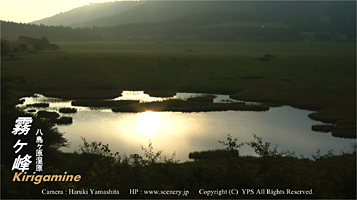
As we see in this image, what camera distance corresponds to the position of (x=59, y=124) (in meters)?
48.3

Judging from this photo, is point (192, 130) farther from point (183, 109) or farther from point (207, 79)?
point (207, 79)

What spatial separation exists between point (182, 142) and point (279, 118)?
18.0 meters

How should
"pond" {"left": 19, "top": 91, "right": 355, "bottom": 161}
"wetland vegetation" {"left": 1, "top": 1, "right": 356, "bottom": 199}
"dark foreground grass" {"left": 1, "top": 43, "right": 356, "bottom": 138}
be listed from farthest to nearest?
"dark foreground grass" {"left": 1, "top": 43, "right": 356, "bottom": 138}, "pond" {"left": 19, "top": 91, "right": 355, "bottom": 161}, "wetland vegetation" {"left": 1, "top": 1, "right": 356, "bottom": 199}

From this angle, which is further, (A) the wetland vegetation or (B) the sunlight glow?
(B) the sunlight glow

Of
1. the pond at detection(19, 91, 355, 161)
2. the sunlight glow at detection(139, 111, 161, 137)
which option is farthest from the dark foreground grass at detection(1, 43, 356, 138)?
the sunlight glow at detection(139, 111, 161, 137)

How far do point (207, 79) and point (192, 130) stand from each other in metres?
41.2

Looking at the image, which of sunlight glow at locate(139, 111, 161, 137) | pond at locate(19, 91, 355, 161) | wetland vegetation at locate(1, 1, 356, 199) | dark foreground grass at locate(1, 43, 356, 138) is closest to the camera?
wetland vegetation at locate(1, 1, 356, 199)

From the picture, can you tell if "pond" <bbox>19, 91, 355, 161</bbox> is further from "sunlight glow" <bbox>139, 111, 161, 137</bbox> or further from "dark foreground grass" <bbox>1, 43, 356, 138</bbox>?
"dark foreground grass" <bbox>1, 43, 356, 138</bbox>

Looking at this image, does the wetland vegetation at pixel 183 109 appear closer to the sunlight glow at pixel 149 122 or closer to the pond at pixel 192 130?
the sunlight glow at pixel 149 122

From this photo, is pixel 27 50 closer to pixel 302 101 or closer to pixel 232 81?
pixel 232 81

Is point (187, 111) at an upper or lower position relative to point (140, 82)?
lower

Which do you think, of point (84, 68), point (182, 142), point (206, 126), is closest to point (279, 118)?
point (206, 126)

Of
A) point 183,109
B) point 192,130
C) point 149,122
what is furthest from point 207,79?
point 192,130

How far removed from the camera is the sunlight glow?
44.6m
